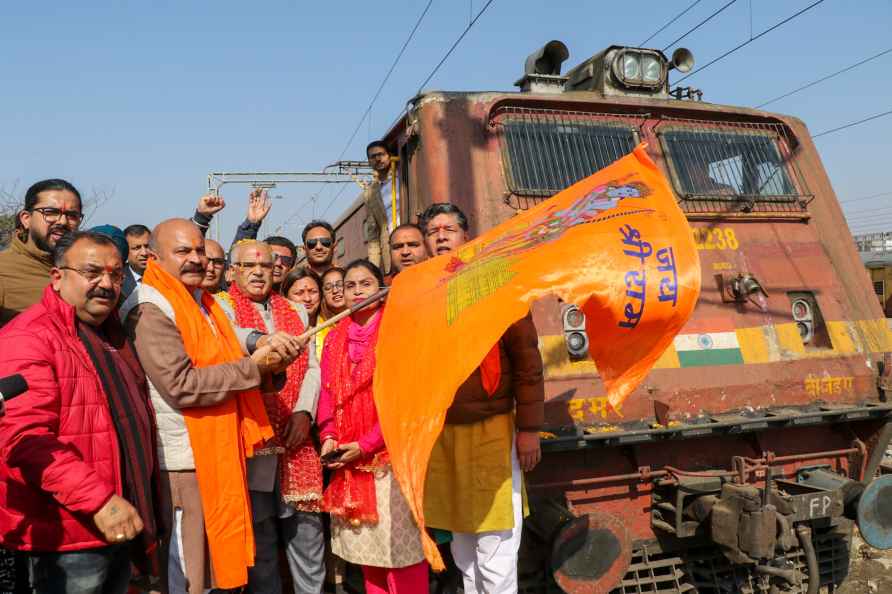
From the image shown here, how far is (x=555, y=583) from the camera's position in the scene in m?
3.68

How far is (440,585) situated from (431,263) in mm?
1781

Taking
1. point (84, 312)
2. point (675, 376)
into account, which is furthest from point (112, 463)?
point (675, 376)

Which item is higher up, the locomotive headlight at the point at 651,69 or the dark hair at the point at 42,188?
the locomotive headlight at the point at 651,69

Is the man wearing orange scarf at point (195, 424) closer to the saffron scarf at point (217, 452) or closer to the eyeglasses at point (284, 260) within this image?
the saffron scarf at point (217, 452)

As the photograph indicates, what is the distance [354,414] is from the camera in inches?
124

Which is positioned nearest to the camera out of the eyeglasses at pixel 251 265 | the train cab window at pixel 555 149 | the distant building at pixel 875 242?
the eyeglasses at pixel 251 265

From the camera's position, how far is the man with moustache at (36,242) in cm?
315

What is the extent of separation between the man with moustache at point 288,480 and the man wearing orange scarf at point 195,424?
32 cm

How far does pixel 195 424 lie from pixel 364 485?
0.81 m

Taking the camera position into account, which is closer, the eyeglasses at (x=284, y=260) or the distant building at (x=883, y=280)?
the eyeglasses at (x=284, y=260)

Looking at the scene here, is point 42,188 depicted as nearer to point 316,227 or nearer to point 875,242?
point 316,227

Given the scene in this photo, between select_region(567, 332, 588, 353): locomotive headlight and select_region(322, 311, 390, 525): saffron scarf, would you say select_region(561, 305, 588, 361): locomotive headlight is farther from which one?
select_region(322, 311, 390, 525): saffron scarf

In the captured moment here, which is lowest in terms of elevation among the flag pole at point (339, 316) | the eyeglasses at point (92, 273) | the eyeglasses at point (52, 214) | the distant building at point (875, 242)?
the flag pole at point (339, 316)

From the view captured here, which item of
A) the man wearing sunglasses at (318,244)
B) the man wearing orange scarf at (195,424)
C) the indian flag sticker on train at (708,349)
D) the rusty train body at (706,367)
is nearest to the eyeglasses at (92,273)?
the man wearing orange scarf at (195,424)
